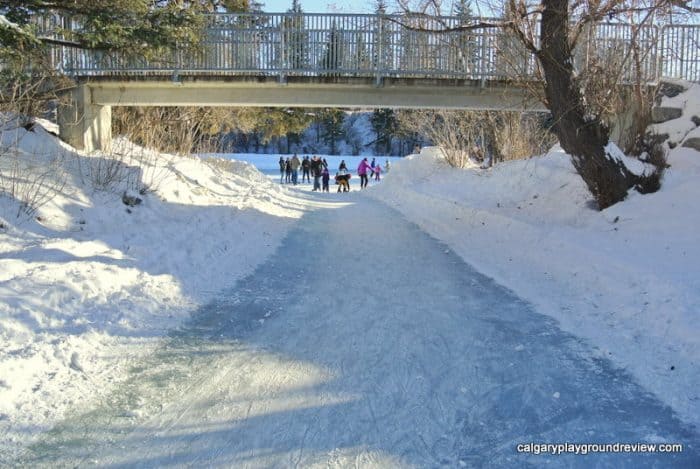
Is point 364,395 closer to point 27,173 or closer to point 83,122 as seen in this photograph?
point 27,173

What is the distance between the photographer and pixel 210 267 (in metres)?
7.71

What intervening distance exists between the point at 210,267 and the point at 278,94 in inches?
373

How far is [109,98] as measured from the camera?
1587 cm

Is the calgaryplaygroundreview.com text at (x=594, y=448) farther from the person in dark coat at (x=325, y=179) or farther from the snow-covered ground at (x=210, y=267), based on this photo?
the person in dark coat at (x=325, y=179)

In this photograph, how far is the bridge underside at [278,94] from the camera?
50.6ft

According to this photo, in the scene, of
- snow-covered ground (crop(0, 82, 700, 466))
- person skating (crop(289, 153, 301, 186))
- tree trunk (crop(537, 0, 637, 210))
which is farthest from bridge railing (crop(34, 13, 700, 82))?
person skating (crop(289, 153, 301, 186))

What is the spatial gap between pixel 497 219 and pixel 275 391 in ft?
28.3

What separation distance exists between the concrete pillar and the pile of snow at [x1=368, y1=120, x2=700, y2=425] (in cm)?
915

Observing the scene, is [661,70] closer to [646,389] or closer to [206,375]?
[646,389]

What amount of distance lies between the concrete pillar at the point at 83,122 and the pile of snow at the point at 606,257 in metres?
9.15

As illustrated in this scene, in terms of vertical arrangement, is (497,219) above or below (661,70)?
below

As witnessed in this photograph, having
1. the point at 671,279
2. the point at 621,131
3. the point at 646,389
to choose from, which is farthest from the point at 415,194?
the point at 646,389

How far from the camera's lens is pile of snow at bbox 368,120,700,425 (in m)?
4.65

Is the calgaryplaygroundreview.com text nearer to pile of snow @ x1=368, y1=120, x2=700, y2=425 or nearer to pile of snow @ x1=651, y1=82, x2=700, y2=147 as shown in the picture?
pile of snow @ x1=368, y1=120, x2=700, y2=425
